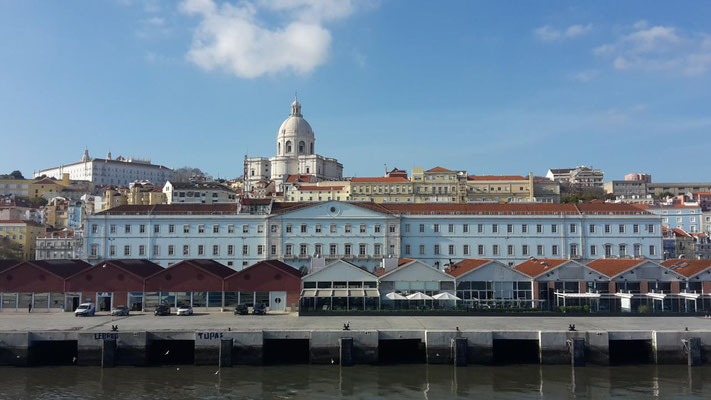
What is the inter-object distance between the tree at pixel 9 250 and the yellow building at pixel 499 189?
77.7 meters

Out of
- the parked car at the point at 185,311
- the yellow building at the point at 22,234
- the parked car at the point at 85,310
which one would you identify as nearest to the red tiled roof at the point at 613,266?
the parked car at the point at 185,311

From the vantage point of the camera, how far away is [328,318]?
4400 centimetres

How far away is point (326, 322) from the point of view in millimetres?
41344

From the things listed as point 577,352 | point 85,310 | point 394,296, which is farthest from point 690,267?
point 85,310

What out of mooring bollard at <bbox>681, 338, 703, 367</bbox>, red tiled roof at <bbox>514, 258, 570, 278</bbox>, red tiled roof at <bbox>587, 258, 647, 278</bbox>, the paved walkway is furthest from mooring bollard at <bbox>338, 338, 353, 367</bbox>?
red tiled roof at <bbox>587, 258, 647, 278</bbox>

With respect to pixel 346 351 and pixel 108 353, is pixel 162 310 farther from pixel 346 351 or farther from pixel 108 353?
pixel 346 351

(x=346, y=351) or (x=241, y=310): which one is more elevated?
(x=241, y=310)

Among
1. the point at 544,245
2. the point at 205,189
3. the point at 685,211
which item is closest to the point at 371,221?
the point at 544,245

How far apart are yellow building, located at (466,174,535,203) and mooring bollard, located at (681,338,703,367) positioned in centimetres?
8616

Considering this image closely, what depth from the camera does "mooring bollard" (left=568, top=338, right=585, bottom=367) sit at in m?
34.7

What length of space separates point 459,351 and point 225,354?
12.4 meters

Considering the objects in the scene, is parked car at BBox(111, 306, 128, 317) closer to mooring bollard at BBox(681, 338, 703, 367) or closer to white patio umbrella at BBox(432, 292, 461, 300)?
white patio umbrella at BBox(432, 292, 461, 300)

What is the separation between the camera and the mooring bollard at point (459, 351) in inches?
1362

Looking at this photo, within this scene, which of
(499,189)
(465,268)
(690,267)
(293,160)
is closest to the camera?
(690,267)
